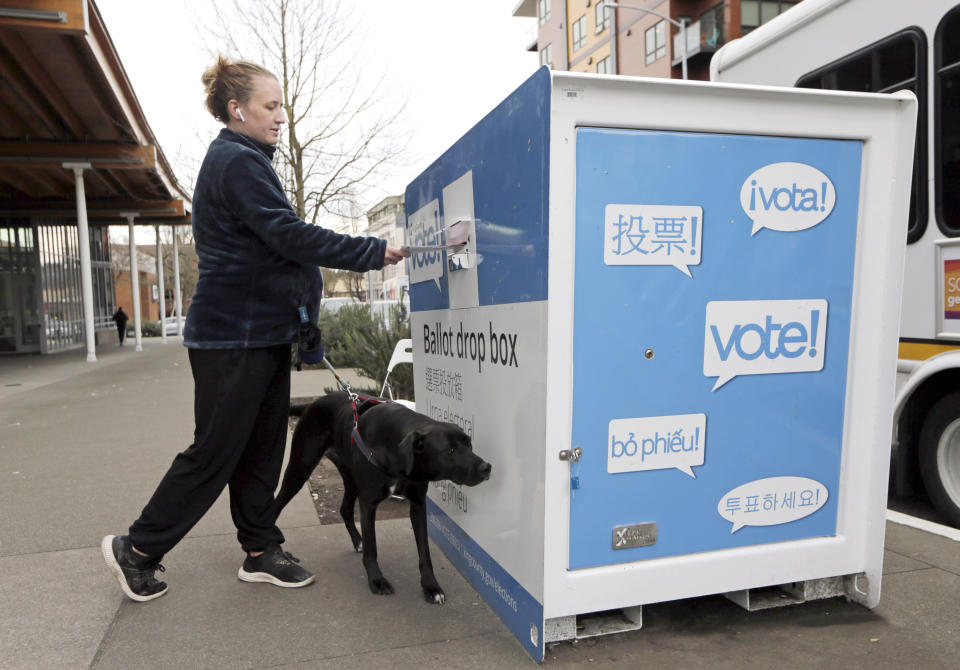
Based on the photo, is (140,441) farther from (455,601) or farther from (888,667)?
(888,667)

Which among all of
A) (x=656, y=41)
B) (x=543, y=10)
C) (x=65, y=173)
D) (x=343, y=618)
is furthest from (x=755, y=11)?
(x=343, y=618)

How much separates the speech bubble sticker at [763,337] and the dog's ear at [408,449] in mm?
1098

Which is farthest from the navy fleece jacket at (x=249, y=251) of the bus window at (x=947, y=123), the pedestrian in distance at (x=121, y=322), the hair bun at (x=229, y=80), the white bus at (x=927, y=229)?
the pedestrian in distance at (x=121, y=322)

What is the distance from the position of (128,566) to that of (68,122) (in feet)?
53.3

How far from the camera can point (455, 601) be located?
9.87 ft

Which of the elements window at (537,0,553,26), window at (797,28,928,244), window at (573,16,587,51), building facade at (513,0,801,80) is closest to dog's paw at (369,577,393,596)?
window at (797,28,928,244)

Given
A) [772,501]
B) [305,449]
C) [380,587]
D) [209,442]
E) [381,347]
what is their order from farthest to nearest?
[381,347], [305,449], [380,587], [209,442], [772,501]

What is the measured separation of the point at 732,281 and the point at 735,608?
136 centimetres

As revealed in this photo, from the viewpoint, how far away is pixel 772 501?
2678 millimetres

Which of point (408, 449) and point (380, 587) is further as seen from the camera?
point (380, 587)

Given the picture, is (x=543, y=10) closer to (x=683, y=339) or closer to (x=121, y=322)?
(x=121, y=322)

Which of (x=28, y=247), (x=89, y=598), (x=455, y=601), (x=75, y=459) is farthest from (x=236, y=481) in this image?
(x=28, y=247)

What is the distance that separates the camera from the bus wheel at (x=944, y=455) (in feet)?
12.9

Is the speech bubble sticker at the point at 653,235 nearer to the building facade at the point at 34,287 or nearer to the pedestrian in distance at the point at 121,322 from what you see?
the building facade at the point at 34,287
